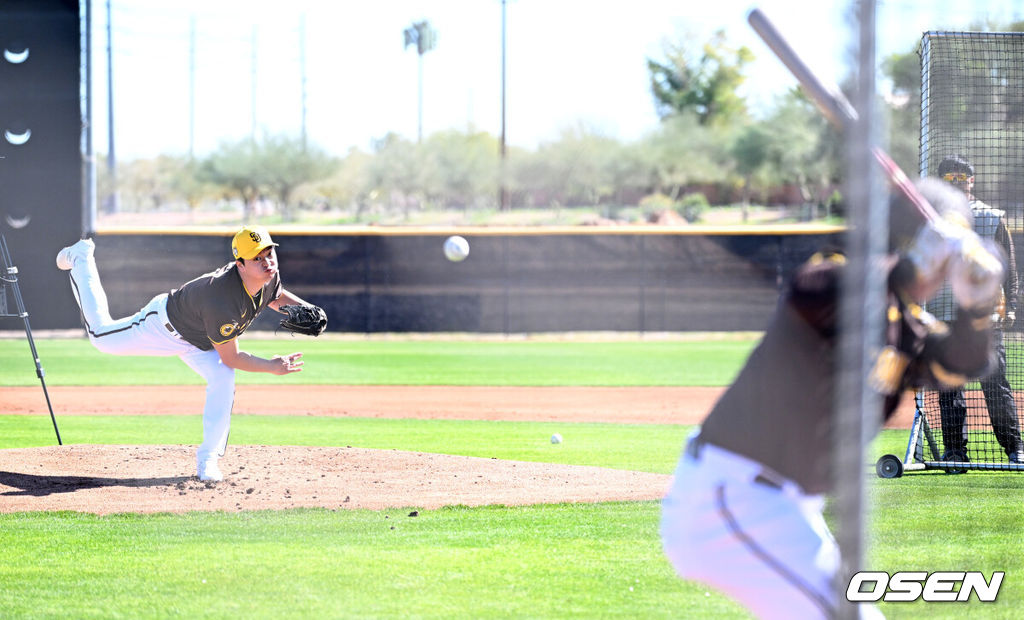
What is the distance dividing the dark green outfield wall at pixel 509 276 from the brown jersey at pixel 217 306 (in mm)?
15570

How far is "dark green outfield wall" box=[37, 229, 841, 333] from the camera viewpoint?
23422 mm

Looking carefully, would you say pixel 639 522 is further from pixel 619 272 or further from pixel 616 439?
pixel 619 272

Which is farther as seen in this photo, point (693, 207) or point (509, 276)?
point (693, 207)

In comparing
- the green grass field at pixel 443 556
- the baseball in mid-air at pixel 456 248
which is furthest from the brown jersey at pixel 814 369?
→ the baseball in mid-air at pixel 456 248

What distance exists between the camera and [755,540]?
286 centimetres

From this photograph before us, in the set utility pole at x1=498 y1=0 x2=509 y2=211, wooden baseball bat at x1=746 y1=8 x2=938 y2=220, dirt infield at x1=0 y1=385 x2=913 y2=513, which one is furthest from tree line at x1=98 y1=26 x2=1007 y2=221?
wooden baseball bat at x1=746 y1=8 x2=938 y2=220

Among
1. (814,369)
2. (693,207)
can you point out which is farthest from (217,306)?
(693,207)

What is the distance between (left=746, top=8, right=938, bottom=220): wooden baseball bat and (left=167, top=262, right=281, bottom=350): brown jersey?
4.40 metres

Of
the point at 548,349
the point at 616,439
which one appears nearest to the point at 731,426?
the point at 616,439

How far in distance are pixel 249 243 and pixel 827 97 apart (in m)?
4.48

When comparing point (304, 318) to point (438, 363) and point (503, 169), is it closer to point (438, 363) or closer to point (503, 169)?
point (438, 363)

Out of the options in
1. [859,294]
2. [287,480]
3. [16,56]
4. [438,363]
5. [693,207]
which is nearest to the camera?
[859,294]

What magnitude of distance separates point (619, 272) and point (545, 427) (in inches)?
537

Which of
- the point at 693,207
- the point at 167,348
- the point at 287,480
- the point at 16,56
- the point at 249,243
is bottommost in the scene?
the point at 287,480
